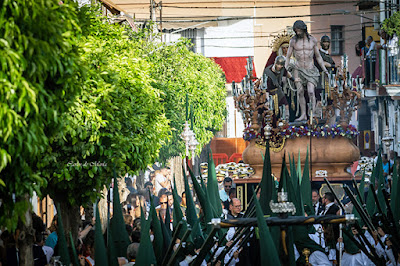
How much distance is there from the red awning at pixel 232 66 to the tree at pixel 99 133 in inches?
1496

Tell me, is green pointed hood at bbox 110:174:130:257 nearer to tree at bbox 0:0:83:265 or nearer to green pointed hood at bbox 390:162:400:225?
tree at bbox 0:0:83:265

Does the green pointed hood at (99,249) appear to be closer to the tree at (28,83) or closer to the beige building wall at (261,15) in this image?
the tree at (28,83)

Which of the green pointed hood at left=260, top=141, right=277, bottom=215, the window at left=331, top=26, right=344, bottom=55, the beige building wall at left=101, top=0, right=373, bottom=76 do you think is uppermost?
the beige building wall at left=101, top=0, right=373, bottom=76

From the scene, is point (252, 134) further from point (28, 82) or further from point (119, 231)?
point (28, 82)

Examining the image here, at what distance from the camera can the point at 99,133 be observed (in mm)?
14047

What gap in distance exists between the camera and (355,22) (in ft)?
180

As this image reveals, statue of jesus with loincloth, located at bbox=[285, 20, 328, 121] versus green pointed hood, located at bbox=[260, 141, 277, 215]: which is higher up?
statue of jesus with loincloth, located at bbox=[285, 20, 328, 121]

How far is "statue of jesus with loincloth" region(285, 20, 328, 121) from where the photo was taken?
80.5 feet

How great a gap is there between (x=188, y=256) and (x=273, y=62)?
1560cm

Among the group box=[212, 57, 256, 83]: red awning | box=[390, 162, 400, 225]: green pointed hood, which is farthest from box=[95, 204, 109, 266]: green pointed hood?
box=[212, 57, 256, 83]: red awning

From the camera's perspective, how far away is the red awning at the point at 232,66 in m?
54.4

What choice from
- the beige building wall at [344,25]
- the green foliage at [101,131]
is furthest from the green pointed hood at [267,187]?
the beige building wall at [344,25]

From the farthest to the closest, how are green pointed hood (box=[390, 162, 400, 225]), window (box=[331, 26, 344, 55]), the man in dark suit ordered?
1. window (box=[331, 26, 344, 55])
2. the man in dark suit
3. green pointed hood (box=[390, 162, 400, 225])

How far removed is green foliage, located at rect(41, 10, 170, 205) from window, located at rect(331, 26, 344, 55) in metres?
40.0
